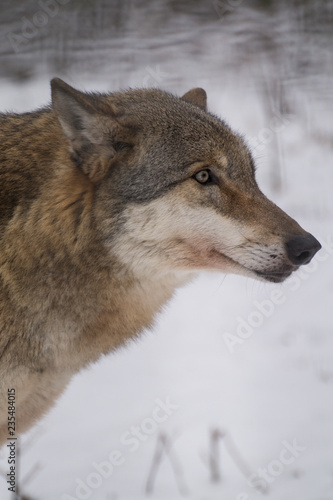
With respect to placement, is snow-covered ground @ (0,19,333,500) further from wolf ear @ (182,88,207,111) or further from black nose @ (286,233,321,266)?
black nose @ (286,233,321,266)

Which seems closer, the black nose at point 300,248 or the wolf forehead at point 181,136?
the black nose at point 300,248

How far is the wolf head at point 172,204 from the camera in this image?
11.4ft

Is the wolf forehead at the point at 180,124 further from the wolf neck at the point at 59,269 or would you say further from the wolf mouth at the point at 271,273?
the wolf mouth at the point at 271,273

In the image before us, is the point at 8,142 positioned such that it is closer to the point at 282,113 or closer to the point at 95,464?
the point at 95,464

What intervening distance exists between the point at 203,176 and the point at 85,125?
0.74 metres

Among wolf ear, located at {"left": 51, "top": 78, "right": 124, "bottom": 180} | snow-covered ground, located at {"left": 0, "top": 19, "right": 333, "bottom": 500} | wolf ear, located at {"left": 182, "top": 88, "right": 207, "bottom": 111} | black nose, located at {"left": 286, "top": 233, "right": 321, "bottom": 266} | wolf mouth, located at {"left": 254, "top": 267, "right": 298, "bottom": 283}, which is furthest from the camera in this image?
snow-covered ground, located at {"left": 0, "top": 19, "right": 333, "bottom": 500}

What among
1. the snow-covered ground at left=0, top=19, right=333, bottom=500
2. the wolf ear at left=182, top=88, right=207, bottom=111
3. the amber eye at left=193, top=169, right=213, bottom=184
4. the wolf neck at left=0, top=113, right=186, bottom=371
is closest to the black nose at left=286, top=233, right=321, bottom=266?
the amber eye at left=193, top=169, right=213, bottom=184

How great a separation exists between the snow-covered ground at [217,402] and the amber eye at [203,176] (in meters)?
1.04

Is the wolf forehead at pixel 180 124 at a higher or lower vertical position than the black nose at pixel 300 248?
higher

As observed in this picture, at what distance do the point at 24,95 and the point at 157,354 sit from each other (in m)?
4.72

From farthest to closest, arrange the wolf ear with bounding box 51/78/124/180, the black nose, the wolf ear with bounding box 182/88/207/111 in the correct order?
the wolf ear with bounding box 182/88/207/111
the black nose
the wolf ear with bounding box 51/78/124/180

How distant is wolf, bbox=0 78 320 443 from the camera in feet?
11.4

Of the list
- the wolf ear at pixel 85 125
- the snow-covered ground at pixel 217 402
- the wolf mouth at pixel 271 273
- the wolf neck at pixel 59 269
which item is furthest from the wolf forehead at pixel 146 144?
the snow-covered ground at pixel 217 402

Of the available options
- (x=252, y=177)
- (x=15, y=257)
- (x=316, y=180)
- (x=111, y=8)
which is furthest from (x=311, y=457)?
(x=111, y=8)
